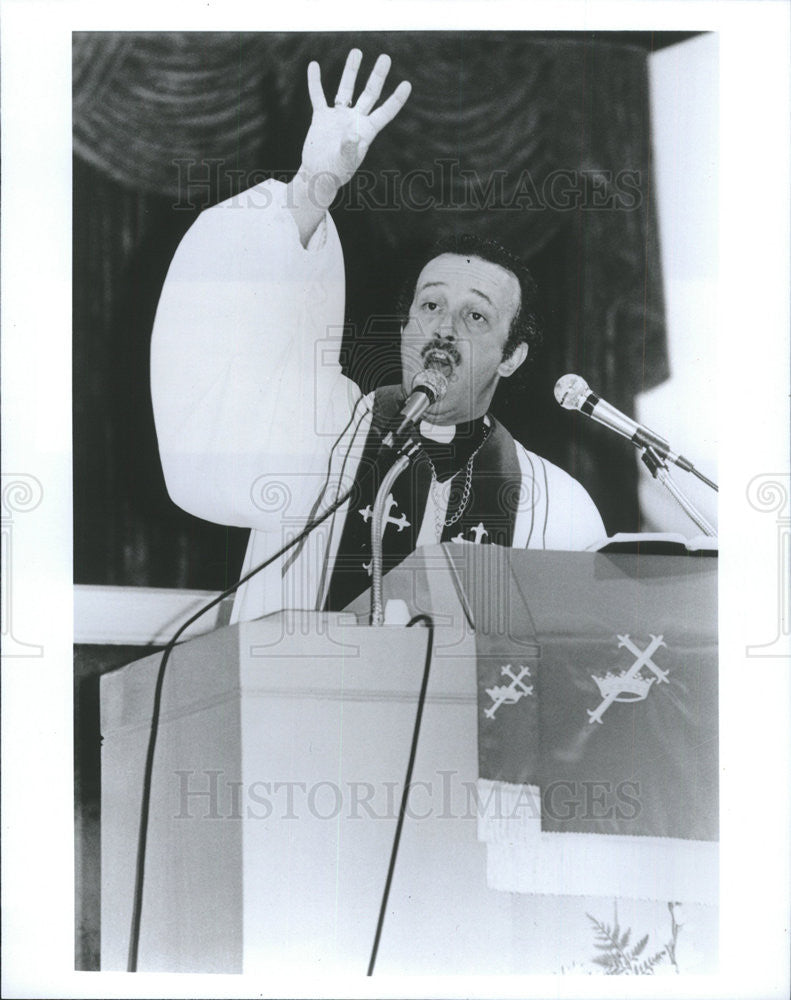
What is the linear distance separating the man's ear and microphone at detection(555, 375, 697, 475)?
0.10m

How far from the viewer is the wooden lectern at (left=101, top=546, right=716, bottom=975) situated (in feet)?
6.88

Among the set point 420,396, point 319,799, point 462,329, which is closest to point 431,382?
point 420,396

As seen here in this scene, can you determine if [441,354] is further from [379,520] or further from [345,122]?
[345,122]

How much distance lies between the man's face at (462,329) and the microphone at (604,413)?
126 millimetres

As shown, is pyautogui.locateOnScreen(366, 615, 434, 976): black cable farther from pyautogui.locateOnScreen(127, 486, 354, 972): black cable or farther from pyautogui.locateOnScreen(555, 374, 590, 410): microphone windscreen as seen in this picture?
pyautogui.locateOnScreen(555, 374, 590, 410): microphone windscreen

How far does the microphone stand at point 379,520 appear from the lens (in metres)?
2.10

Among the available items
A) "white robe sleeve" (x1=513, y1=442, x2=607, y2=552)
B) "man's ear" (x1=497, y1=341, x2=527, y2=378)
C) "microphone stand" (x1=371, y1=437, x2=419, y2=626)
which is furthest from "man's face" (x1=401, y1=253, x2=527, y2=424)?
"white robe sleeve" (x1=513, y1=442, x2=607, y2=552)

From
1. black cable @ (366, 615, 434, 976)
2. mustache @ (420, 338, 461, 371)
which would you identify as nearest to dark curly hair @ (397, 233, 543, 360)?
mustache @ (420, 338, 461, 371)

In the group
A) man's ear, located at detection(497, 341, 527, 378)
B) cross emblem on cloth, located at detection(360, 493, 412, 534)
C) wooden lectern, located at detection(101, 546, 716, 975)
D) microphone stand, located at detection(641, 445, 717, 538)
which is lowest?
wooden lectern, located at detection(101, 546, 716, 975)

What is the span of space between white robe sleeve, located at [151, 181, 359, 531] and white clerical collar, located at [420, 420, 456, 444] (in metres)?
0.18

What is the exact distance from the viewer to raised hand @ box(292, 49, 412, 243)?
2.15m

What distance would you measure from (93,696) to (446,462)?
0.97 meters

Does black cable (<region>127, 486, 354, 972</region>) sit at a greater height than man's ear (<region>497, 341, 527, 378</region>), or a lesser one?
lesser

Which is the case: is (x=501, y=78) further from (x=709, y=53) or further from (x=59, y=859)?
(x=59, y=859)
